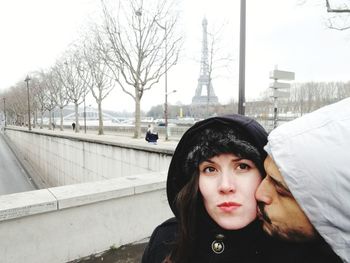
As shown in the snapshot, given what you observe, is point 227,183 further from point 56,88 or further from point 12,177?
A: point 56,88

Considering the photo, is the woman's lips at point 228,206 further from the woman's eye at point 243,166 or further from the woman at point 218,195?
the woman's eye at point 243,166

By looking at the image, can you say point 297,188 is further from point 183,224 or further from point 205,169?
point 183,224

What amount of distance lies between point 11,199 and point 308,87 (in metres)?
62.4

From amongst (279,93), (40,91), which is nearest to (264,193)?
(279,93)

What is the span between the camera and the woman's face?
120 centimetres

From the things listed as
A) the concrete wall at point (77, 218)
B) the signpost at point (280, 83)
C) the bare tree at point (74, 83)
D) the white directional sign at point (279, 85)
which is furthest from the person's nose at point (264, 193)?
the bare tree at point (74, 83)

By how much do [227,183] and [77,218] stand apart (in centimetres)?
248

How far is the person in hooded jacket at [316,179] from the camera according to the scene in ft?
2.66

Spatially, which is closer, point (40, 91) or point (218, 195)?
point (218, 195)

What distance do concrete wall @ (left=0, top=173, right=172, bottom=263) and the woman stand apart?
6.04 ft

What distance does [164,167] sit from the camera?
8.80m

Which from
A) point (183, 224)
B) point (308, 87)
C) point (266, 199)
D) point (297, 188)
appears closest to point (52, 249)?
point (183, 224)

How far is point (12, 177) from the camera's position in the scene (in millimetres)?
28594

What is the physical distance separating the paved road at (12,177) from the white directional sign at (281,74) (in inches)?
886
